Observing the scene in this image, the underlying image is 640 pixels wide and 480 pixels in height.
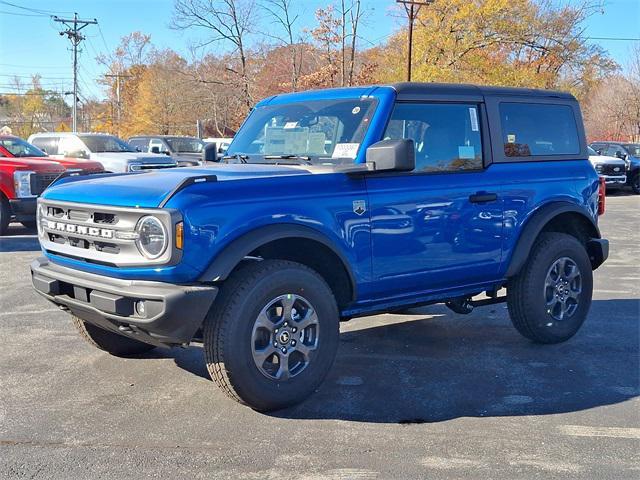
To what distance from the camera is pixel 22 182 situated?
37.4 ft

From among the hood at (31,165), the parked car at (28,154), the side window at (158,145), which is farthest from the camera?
the side window at (158,145)

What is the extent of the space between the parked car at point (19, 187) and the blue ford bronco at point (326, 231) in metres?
7.25

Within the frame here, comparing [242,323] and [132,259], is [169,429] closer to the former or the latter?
[242,323]

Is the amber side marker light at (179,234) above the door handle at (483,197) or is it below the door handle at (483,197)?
below

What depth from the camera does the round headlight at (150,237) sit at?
366 centimetres

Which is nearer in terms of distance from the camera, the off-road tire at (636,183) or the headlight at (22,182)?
the headlight at (22,182)

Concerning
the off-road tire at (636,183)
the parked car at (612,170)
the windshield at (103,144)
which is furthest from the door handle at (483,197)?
the off-road tire at (636,183)

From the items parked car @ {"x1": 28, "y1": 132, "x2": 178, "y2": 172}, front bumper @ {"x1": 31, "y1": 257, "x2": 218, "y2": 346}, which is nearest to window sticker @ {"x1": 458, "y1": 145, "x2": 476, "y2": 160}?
front bumper @ {"x1": 31, "y1": 257, "x2": 218, "y2": 346}

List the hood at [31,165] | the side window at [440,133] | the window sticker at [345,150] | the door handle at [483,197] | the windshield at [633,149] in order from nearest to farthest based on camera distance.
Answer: the window sticker at [345,150]
the side window at [440,133]
the door handle at [483,197]
the hood at [31,165]
the windshield at [633,149]

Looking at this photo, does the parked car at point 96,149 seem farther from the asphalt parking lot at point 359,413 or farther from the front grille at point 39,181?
the asphalt parking lot at point 359,413

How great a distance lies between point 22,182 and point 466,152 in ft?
29.1

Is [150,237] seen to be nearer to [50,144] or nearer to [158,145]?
[50,144]

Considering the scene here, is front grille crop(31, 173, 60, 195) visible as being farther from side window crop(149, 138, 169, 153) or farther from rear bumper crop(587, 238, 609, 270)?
side window crop(149, 138, 169, 153)

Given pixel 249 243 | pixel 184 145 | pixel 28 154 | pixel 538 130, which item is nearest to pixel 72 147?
pixel 28 154
